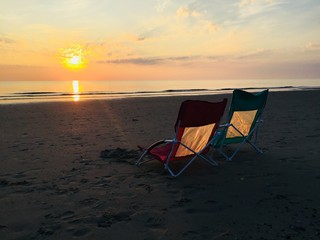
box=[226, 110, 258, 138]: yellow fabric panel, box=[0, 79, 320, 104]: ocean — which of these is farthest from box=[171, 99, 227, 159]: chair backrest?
box=[0, 79, 320, 104]: ocean

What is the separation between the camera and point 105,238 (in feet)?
9.44

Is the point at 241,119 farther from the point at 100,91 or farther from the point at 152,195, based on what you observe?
the point at 100,91

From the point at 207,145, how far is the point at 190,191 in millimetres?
1279

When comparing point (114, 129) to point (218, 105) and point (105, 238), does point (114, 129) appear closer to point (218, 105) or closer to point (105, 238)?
point (218, 105)

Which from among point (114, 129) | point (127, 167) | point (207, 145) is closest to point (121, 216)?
point (127, 167)

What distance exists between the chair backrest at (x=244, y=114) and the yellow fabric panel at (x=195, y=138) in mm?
604

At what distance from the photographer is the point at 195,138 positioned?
495 cm

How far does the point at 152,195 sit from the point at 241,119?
2.64 metres

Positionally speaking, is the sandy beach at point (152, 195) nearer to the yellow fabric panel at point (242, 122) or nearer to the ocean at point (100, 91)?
the yellow fabric panel at point (242, 122)

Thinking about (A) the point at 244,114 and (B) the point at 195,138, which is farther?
(A) the point at 244,114

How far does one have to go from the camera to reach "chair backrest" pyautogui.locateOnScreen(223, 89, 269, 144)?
545cm

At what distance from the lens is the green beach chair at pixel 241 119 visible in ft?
17.9

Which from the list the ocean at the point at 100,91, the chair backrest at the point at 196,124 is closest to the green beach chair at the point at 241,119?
the chair backrest at the point at 196,124

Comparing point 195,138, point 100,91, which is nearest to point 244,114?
point 195,138
